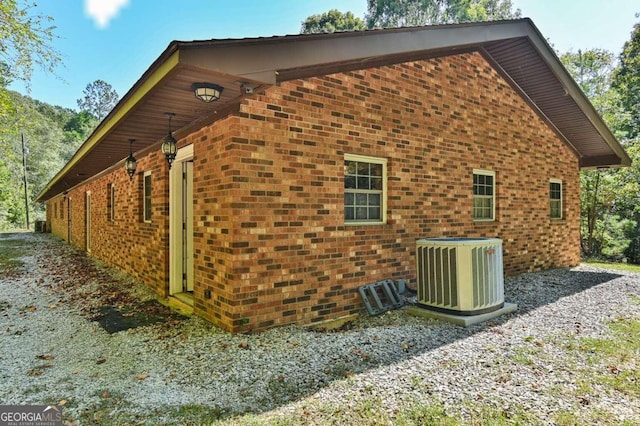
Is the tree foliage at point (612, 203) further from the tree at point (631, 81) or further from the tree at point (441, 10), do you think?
the tree at point (441, 10)

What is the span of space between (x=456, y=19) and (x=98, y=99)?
5558cm

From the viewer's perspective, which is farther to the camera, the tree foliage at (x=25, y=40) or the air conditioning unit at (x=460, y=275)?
the tree foliage at (x=25, y=40)

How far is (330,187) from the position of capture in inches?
187

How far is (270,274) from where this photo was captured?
4242 mm

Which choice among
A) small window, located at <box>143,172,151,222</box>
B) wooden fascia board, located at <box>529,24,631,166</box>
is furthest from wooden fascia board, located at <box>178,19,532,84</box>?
small window, located at <box>143,172,151,222</box>

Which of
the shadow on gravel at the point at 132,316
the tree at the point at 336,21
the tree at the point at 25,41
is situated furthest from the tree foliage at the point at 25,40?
the tree at the point at 336,21

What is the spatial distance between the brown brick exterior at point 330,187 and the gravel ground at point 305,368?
1.98 ft

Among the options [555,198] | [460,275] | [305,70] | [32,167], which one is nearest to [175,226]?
[305,70]

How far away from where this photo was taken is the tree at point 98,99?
5719cm

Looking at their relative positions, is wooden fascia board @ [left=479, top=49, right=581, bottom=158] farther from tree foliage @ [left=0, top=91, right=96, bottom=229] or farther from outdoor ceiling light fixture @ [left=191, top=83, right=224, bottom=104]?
tree foliage @ [left=0, top=91, right=96, bottom=229]

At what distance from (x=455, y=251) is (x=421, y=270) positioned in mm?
592

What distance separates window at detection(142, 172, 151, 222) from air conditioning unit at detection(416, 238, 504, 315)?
545 centimetres

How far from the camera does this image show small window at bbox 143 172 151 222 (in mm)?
7270

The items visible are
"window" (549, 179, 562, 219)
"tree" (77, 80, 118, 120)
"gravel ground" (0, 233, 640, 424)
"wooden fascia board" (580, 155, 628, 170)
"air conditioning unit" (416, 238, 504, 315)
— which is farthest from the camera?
"tree" (77, 80, 118, 120)
